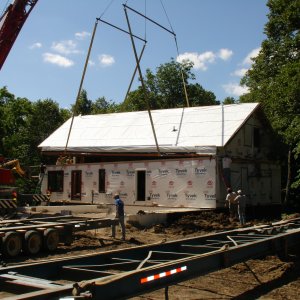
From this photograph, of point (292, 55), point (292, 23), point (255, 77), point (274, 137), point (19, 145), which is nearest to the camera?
point (274, 137)

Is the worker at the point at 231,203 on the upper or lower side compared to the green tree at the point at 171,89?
lower

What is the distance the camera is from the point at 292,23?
31.5m

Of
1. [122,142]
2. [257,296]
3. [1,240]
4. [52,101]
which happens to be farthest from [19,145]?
[257,296]

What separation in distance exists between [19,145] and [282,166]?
30493mm

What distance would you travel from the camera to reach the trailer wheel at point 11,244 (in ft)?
39.4

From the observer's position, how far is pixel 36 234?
12.9 meters

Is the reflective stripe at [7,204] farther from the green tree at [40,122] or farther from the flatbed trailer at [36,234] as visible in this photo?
the green tree at [40,122]

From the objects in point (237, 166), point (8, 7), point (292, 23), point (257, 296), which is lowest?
point (257, 296)

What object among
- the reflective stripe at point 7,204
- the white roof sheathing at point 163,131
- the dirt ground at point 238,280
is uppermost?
the white roof sheathing at point 163,131

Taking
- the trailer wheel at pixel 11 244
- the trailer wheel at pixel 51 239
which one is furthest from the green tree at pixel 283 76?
the trailer wheel at pixel 11 244

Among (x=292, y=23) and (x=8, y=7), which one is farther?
(x=292, y=23)

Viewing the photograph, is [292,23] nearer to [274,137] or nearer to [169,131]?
[274,137]

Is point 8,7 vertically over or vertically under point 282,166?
over

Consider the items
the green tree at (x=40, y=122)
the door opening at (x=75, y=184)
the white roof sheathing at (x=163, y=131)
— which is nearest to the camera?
the white roof sheathing at (x=163, y=131)
